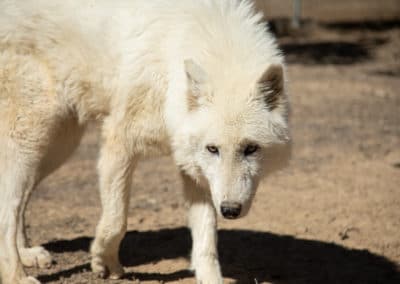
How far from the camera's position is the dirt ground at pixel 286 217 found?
545cm

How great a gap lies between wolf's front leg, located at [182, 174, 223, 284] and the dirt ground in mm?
512

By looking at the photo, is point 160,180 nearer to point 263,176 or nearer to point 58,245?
point 58,245

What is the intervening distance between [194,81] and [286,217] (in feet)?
9.20

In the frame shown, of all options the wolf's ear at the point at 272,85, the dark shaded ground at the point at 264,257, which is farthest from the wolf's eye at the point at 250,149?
the dark shaded ground at the point at 264,257

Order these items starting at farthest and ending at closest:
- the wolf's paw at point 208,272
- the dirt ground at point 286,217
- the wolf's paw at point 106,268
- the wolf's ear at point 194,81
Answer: the dirt ground at point 286,217
the wolf's paw at point 106,268
the wolf's paw at point 208,272
the wolf's ear at point 194,81

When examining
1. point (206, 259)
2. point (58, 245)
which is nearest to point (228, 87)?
point (206, 259)

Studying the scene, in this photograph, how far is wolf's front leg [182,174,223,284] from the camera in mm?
4713

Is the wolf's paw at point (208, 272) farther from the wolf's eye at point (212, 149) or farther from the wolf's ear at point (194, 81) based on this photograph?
the wolf's ear at point (194, 81)

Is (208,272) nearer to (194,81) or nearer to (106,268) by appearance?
(106,268)

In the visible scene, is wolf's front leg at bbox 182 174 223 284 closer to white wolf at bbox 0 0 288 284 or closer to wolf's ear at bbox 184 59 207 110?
white wolf at bbox 0 0 288 284

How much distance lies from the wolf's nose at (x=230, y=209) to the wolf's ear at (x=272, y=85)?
738 mm

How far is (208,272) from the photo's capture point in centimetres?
470

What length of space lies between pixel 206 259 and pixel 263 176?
856 millimetres

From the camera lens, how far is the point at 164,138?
4.67 meters
